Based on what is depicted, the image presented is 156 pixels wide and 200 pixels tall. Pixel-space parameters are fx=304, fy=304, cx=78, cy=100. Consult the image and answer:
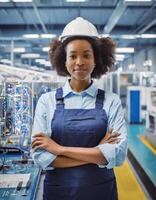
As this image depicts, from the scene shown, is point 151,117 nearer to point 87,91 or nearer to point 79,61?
point 87,91

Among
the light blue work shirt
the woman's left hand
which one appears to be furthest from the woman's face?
the woman's left hand

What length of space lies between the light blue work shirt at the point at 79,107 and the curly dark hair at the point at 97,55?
0.13m

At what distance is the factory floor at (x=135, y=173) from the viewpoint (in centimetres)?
371

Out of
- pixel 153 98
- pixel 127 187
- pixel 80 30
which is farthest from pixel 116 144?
pixel 153 98

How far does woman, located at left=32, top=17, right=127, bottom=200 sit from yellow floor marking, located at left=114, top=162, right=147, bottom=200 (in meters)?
2.27

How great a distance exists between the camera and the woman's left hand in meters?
1.41

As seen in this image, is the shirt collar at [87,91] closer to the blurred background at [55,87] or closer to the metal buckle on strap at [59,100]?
the metal buckle on strap at [59,100]

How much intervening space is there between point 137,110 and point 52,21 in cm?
415

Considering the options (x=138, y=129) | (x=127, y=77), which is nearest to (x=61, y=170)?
(x=138, y=129)

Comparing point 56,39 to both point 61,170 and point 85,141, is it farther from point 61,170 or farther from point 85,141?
point 61,170

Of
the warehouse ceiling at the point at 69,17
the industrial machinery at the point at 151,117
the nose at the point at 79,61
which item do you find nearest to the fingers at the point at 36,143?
the nose at the point at 79,61

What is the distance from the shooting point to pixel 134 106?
356 inches

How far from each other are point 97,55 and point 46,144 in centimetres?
52

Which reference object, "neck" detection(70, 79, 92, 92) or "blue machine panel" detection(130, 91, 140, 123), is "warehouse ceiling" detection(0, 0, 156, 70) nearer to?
"blue machine panel" detection(130, 91, 140, 123)
